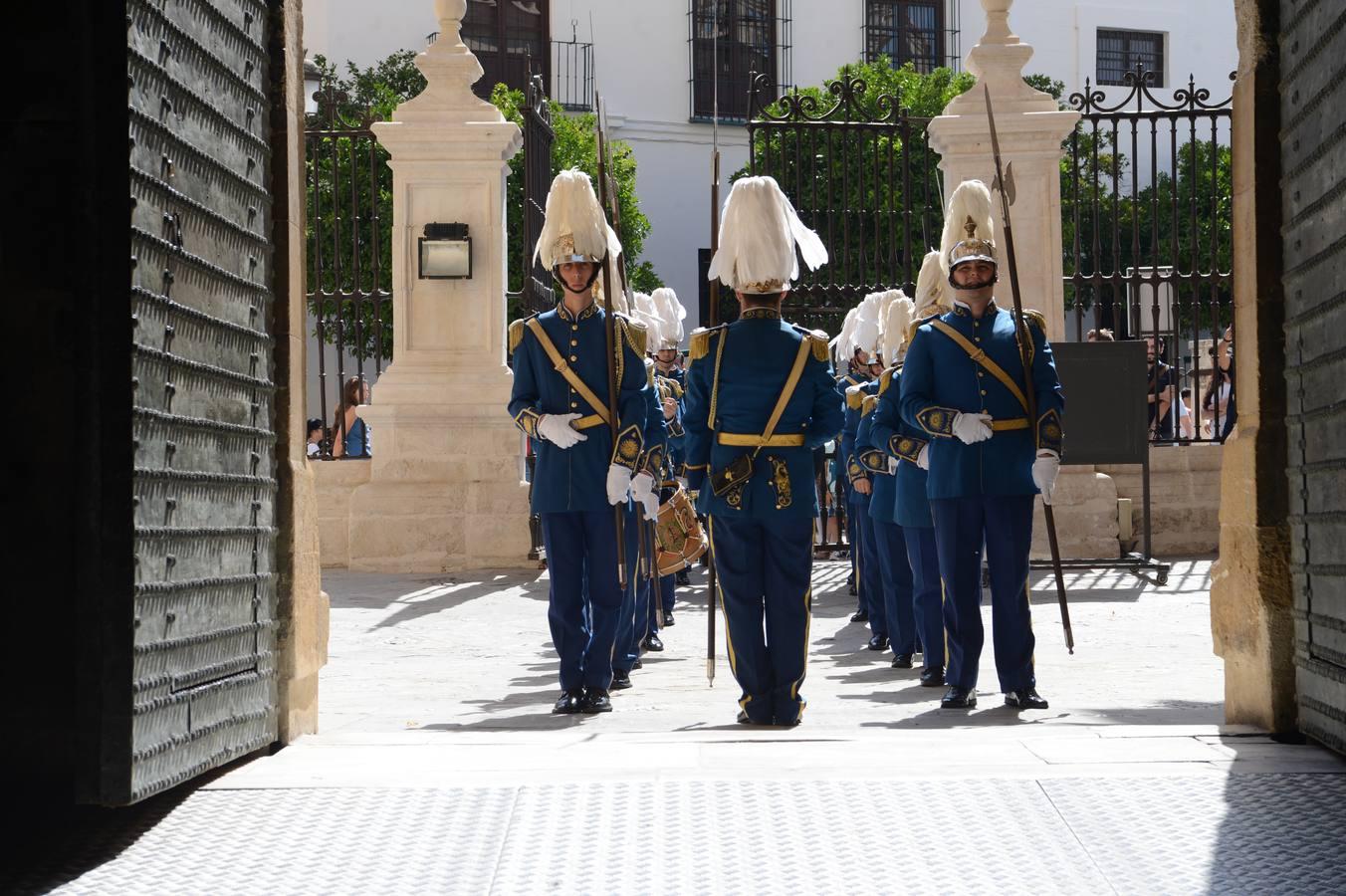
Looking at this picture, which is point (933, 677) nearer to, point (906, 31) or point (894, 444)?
point (894, 444)

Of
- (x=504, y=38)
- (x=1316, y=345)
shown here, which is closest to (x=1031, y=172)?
(x=1316, y=345)

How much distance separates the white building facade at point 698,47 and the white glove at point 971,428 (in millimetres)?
29053

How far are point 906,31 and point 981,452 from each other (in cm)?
3359

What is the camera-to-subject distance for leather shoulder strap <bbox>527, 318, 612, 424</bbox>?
7645mm

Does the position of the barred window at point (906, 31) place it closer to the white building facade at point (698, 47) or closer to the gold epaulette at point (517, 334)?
the white building facade at point (698, 47)

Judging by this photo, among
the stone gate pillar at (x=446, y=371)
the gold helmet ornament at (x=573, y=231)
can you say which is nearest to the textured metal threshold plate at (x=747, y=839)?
the gold helmet ornament at (x=573, y=231)

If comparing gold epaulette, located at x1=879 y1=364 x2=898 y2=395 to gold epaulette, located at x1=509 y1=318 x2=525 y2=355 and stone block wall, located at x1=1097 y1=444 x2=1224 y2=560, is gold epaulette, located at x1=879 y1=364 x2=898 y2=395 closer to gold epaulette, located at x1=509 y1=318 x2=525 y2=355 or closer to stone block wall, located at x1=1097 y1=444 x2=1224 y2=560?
gold epaulette, located at x1=509 y1=318 x2=525 y2=355

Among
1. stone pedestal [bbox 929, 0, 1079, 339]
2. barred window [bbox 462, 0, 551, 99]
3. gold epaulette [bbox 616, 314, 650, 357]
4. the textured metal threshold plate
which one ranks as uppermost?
barred window [bbox 462, 0, 551, 99]

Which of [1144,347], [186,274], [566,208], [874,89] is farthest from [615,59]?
[186,274]

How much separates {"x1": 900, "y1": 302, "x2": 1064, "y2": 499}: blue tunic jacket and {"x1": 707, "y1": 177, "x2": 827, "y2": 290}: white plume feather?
2.82ft

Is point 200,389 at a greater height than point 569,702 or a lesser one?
greater

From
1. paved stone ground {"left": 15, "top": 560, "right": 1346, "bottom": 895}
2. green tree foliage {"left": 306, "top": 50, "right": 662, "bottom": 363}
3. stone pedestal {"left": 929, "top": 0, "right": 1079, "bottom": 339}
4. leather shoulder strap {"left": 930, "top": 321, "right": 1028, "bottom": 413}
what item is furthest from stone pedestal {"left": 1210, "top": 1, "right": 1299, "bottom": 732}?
green tree foliage {"left": 306, "top": 50, "right": 662, "bottom": 363}

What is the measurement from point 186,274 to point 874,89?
98.1 feet

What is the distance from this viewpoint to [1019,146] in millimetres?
13773
